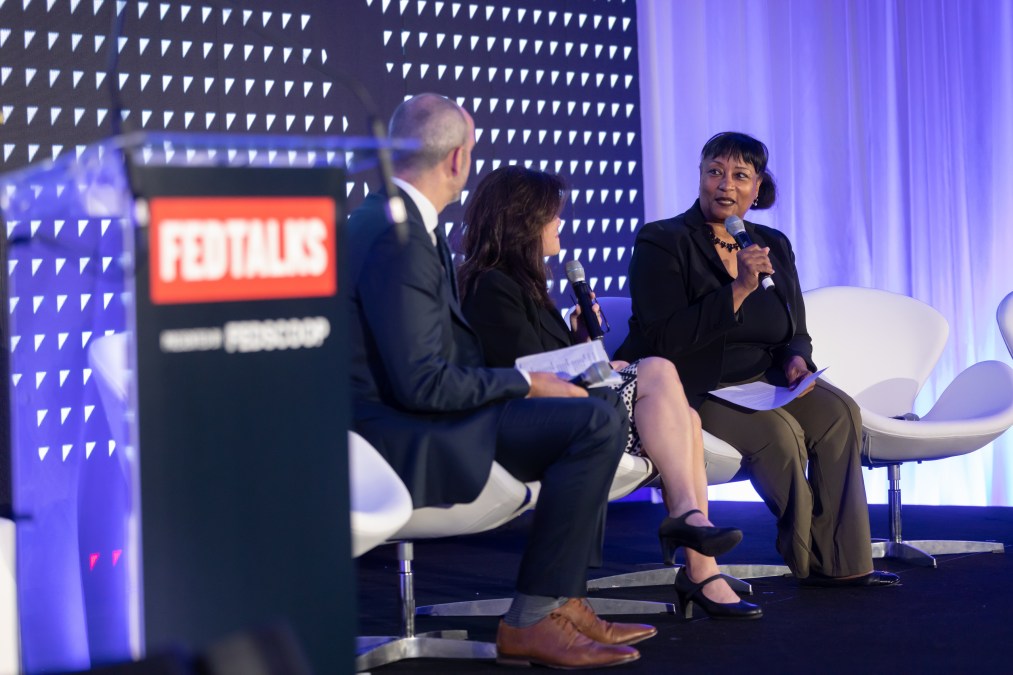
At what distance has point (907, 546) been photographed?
395 cm

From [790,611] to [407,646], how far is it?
41.7 inches

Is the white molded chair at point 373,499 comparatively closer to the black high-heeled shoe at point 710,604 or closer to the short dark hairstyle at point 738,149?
the black high-heeled shoe at point 710,604

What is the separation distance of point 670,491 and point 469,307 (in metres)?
0.69

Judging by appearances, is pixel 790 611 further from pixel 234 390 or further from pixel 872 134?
pixel 872 134

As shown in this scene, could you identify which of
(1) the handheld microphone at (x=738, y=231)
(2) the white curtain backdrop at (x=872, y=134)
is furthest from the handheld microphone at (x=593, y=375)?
(2) the white curtain backdrop at (x=872, y=134)

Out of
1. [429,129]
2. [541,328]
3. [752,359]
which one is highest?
[429,129]

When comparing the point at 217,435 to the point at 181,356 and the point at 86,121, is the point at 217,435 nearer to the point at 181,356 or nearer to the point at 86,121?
the point at 181,356

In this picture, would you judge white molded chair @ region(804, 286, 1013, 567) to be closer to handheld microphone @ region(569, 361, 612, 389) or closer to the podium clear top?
handheld microphone @ region(569, 361, 612, 389)

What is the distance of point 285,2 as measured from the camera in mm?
4668

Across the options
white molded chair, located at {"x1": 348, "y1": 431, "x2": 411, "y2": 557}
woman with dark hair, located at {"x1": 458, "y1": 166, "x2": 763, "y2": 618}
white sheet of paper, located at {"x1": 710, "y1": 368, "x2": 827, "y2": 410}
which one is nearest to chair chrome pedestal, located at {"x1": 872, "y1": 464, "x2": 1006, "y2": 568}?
white sheet of paper, located at {"x1": 710, "y1": 368, "x2": 827, "y2": 410}

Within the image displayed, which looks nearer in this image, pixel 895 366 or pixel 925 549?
pixel 925 549

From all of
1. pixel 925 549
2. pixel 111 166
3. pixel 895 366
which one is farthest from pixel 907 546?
pixel 111 166

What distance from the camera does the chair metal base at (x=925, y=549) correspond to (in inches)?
153

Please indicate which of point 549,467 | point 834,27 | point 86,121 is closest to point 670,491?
point 549,467
